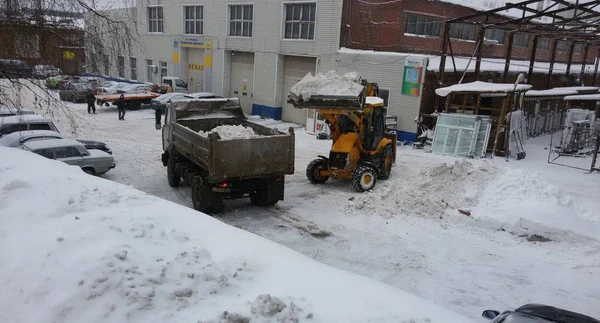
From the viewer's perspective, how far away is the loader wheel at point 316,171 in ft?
43.8

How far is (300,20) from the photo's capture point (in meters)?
23.7

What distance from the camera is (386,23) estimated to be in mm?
22891

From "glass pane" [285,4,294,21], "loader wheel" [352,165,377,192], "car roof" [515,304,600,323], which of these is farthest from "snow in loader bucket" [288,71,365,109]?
"glass pane" [285,4,294,21]

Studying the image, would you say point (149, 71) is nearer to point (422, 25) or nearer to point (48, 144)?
point (422, 25)

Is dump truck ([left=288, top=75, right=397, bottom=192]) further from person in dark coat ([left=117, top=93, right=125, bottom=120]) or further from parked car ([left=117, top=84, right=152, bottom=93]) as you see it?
parked car ([left=117, top=84, right=152, bottom=93])

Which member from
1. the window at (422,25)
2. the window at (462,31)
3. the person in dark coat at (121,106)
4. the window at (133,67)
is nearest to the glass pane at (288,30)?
the window at (422,25)

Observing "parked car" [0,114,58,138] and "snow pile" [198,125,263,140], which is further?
"parked car" [0,114,58,138]

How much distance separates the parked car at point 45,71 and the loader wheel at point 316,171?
708cm

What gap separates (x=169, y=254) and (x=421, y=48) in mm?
23379

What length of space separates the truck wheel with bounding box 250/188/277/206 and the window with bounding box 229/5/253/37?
700 inches

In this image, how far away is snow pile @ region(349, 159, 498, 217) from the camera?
11.0 metres

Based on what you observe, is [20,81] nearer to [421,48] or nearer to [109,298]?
[109,298]

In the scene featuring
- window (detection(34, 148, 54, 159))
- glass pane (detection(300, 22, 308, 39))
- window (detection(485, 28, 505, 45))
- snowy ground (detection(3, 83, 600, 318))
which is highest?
window (detection(485, 28, 505, 45))

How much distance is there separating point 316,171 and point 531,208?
231 inches
